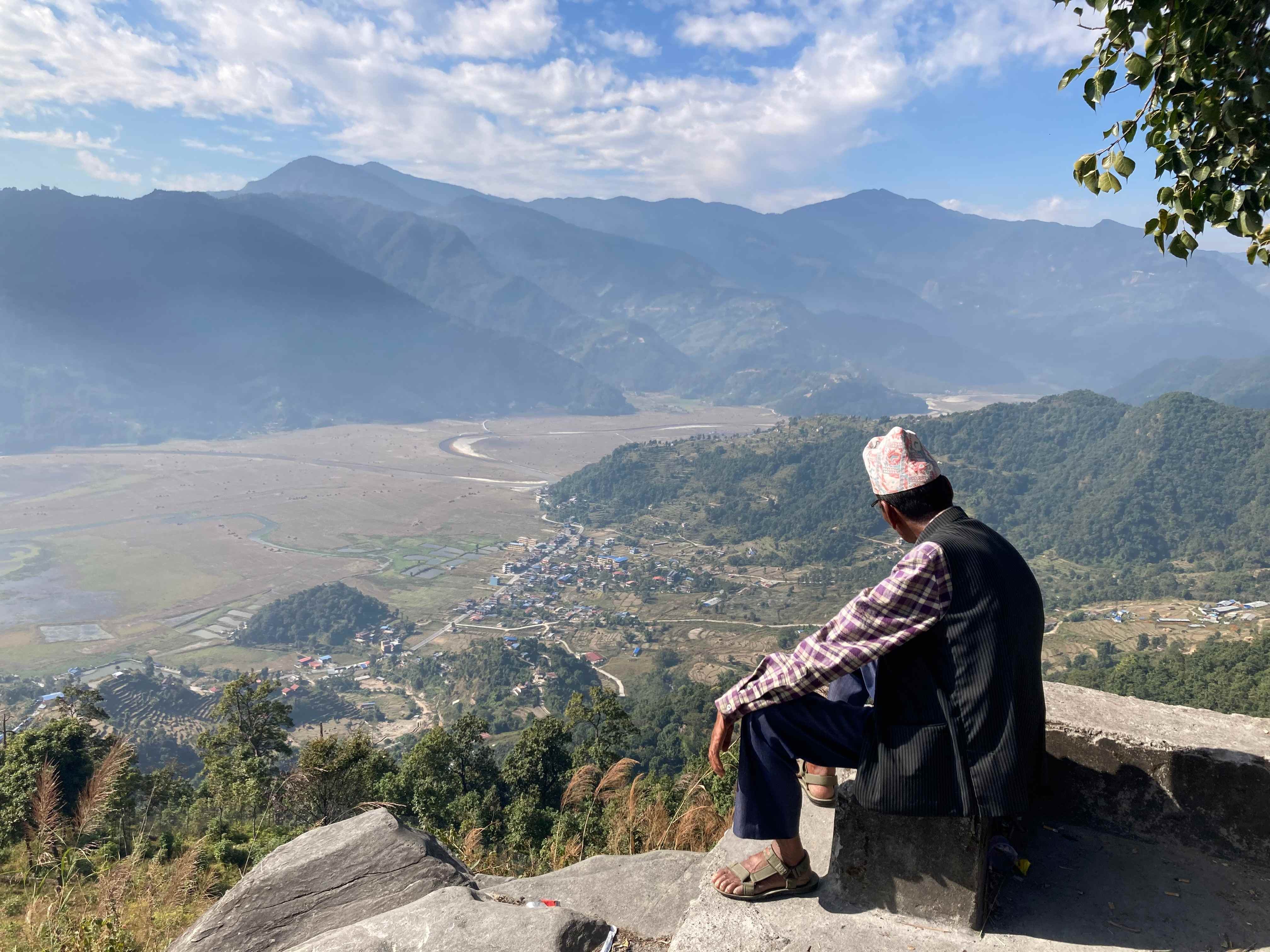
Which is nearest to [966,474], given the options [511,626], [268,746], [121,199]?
[511,626]

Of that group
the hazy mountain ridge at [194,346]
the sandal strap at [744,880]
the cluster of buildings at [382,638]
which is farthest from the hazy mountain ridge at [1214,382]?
the sandal strap at [744,880]

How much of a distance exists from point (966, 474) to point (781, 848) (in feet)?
300

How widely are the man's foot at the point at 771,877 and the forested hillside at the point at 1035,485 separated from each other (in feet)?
196

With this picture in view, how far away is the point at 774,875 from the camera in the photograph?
2.42 m

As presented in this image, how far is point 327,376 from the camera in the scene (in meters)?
168

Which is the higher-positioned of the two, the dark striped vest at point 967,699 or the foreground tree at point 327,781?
the dark striped vest at point 967,699

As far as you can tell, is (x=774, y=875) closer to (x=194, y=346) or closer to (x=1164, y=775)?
(x=1164, y=775)

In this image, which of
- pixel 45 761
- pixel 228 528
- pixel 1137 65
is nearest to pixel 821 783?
pixel 1137 65

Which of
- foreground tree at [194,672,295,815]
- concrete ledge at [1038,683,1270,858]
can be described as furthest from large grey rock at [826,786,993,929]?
foreground tree at [194,672,295,815]

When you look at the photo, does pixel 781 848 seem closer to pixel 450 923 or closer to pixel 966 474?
pixel 450 923

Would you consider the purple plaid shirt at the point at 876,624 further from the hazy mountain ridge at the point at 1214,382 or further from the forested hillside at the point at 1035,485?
the hazy mountain ridge at the point at 1214,382

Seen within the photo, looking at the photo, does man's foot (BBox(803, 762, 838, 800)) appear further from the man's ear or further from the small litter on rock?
the man's ear

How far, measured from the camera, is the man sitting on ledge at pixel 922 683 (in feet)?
6.77

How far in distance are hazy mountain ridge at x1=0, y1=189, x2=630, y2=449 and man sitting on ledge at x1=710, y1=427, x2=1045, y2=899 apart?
15058 centimetres
